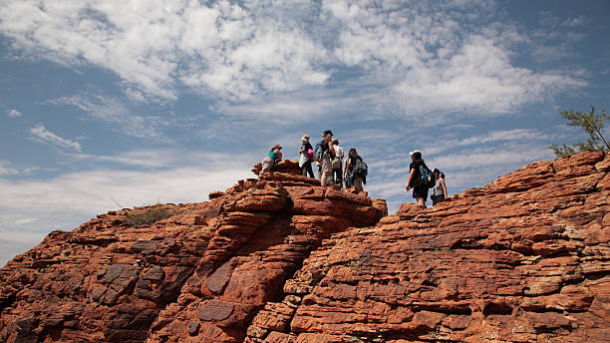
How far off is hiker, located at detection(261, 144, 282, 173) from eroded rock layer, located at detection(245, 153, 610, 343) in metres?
7.35

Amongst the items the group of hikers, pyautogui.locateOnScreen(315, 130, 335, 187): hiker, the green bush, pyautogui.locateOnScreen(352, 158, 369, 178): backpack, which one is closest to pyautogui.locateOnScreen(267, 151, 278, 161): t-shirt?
the group of hikers

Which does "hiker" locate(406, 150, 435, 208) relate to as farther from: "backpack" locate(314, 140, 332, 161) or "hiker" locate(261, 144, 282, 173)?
"hiker" locate(261, 144, 282, 173)

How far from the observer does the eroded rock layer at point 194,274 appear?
41.3 feet

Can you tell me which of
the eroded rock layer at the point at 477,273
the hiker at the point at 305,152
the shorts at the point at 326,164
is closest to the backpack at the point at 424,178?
the eroded rock layer at the point at 477,273

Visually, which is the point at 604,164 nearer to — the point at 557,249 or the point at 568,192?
the point at 568,192

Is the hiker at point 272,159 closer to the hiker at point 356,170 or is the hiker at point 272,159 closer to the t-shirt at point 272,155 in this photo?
the t-shirt at point 272,155

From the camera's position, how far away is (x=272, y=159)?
728 inches

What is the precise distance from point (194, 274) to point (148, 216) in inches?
313

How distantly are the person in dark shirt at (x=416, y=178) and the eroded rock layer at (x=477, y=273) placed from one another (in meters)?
1.18

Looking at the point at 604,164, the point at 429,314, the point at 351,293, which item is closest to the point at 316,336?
the point at 351,293

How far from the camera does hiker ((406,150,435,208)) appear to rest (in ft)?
43.0

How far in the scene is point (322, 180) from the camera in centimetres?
1652

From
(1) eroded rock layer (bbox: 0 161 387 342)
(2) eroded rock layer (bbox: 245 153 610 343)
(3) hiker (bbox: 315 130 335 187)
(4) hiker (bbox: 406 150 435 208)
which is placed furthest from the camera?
(3) hiker (bbox: 315 130 335 187)

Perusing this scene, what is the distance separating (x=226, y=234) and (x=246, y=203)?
1.51m
